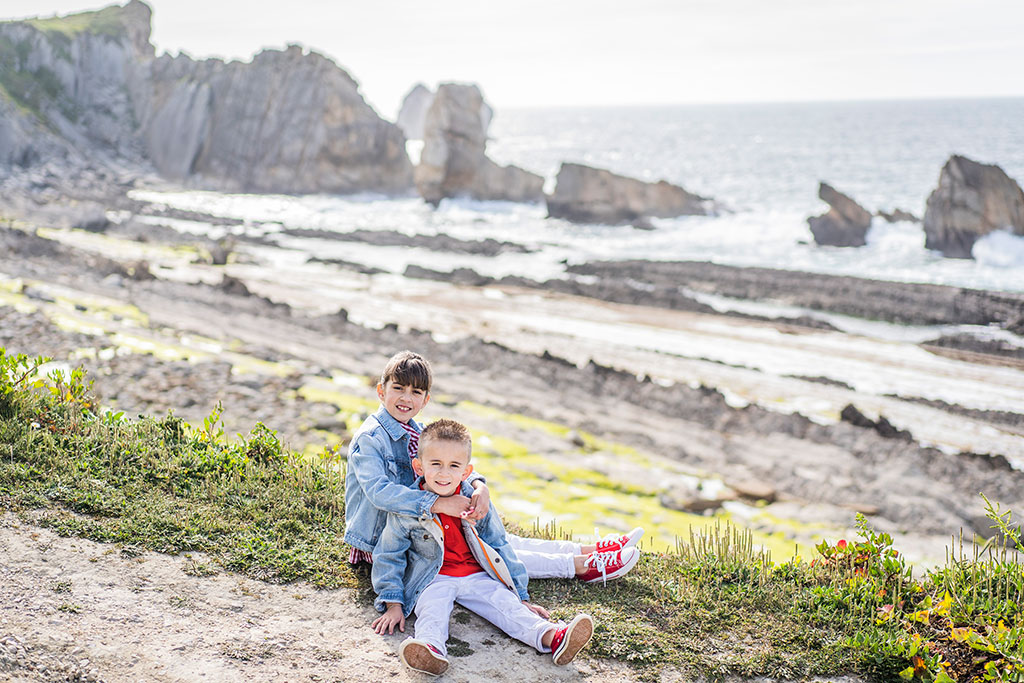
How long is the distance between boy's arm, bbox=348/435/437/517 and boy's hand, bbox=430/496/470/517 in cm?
4

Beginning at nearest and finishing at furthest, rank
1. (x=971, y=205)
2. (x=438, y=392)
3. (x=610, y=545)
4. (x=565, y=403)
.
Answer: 1. (x=610, y=545)
2. (x=438, y=392)
3. (x=565, y=403)
4. (x=971, y=205)

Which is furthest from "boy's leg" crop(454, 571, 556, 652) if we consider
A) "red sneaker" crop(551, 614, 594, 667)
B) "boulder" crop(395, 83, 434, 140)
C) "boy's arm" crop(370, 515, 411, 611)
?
"boulder" crop(395, 83, 434, 140)

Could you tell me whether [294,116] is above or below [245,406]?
above

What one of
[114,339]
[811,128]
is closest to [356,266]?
[114,339]

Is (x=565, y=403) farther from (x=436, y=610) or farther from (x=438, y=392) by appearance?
(x=436, y=610)

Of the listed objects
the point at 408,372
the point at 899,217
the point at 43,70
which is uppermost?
the point at 43,70

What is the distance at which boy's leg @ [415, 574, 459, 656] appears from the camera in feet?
14.2

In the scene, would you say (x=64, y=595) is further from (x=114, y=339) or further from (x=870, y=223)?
(x=870, y=223)

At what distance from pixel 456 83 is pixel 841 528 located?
2212 inches

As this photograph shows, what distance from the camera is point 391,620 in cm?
463

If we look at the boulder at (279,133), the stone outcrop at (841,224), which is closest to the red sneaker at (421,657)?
the stone outcrop at (841,224)

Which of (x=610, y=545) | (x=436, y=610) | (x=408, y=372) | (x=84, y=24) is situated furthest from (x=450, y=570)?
(x=84, y=24)

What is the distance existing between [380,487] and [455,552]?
623 mm

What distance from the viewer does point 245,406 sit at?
1232cm
